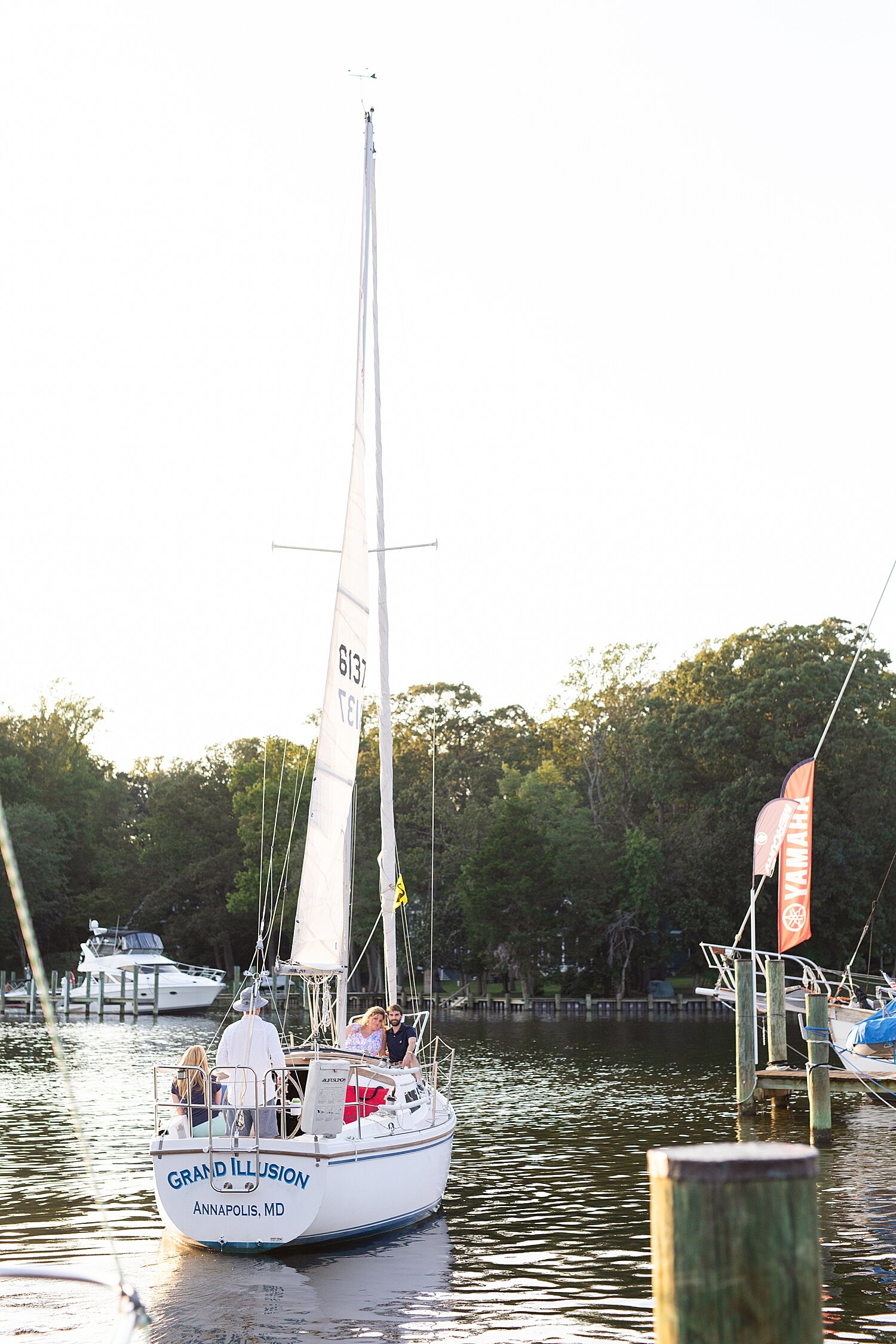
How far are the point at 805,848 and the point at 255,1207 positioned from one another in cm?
1912

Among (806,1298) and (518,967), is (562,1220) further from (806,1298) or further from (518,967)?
(518,967)

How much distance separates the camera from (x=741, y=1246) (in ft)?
11.8

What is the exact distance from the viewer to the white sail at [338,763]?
57.1ft

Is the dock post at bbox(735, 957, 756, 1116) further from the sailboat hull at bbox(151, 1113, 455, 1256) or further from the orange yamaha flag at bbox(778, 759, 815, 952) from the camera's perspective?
the sailboat hull at bbox(151, 1113, 455, 1256)

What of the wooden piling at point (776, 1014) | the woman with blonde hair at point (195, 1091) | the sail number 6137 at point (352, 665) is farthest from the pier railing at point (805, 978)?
the woman with blonde hair at point (195, 1091)

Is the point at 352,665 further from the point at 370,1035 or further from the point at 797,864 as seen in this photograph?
the point at 797,864

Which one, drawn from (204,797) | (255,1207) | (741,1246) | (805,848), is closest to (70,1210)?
(255,1207)

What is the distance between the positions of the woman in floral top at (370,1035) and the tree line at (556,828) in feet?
119

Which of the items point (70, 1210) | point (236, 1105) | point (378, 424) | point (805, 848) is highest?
point (378, 424)

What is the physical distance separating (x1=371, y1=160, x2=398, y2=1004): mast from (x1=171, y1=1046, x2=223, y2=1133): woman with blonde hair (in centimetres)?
486

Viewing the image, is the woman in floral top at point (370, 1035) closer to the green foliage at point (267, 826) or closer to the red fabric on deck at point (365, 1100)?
the red fabric on deck at point (365, 1100)

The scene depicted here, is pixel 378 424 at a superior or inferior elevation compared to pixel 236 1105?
superior

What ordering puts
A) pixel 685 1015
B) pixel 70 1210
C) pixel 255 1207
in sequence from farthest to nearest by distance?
1. pixel 685 1015
2. pixel 70 1210
3. pixel 255 1207

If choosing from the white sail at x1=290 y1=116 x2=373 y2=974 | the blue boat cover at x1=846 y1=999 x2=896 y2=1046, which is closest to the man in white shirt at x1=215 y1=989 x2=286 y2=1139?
the white sail at x1=290 y1=116 x2=373 y2=974
